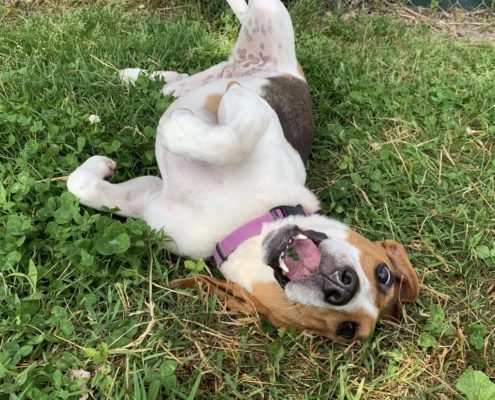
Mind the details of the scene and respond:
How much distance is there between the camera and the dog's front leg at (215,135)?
11.2ft

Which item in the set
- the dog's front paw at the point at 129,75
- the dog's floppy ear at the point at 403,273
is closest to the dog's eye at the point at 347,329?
the dog's floppy ear at the point at 403,273

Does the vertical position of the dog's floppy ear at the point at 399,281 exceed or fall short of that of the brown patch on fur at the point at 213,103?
it falls short

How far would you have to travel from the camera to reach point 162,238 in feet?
11.9

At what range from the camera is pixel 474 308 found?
387 centimetres

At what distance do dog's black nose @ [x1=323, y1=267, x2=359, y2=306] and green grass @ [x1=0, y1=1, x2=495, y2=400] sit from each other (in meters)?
0.48

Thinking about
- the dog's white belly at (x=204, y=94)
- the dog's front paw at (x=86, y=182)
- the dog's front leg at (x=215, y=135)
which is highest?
the dog's front leg at (x=215, y=135)

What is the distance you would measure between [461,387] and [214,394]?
1.28 meters

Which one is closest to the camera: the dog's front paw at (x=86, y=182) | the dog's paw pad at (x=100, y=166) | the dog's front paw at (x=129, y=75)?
the dog's front paw at (x=86, y=182)

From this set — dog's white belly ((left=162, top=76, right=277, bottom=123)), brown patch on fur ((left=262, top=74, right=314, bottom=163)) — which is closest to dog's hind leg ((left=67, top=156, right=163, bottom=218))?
dog's white belly ((left=162, top=76, right=277, bottom=123))

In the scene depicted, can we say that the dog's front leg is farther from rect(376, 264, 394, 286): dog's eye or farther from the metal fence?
the metal fence

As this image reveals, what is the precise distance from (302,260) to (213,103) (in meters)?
1.50

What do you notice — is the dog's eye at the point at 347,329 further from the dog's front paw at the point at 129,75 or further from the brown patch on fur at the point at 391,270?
the dog's front paw at the point at 129,75

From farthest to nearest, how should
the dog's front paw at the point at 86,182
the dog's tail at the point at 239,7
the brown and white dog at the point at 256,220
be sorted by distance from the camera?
1. the dog's tail at the point at 239,7
2. the dog's front paw at the point at 86,182
3. the brown and white dog at the point at 256,220

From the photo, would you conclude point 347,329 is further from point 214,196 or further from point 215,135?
point 215,135
